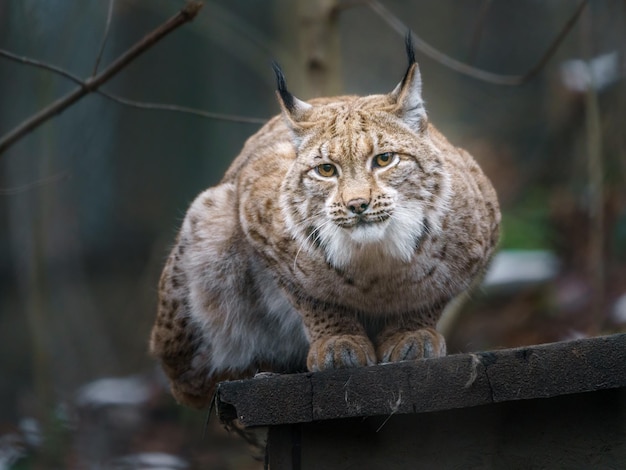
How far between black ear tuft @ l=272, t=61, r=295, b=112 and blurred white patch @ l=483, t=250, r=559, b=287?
576 centimetres

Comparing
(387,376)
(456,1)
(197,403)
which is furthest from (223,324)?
(456,1)

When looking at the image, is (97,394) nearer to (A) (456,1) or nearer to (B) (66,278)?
(B) (66,278)

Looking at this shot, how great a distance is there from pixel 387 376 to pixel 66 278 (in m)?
8.04

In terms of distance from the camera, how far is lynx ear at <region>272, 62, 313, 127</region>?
4.48 metres

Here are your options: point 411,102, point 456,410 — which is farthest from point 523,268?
point 456,410

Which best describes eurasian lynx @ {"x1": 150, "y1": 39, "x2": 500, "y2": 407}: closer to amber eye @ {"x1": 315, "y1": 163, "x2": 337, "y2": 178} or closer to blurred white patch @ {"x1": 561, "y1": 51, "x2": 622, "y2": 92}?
amber eye @ {"x1": 315, "y1": 163, "x2": 337, "y2": 178}

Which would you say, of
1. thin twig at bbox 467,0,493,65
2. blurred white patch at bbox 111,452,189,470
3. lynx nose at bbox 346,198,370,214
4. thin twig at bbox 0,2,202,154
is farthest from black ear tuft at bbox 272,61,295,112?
blurred white patch at bbox 111,452,189,470

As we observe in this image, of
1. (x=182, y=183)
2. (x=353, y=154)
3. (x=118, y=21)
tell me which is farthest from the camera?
(x=182, y=183)

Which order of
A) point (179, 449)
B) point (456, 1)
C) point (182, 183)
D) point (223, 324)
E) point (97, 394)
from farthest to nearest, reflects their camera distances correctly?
point (456, 1) < point (182, 183) < point (97, 394) < point (179, 449) < point (223, 324)

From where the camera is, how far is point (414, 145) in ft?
14.2

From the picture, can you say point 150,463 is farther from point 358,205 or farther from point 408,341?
point 358,205

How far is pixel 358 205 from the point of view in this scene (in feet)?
12.8

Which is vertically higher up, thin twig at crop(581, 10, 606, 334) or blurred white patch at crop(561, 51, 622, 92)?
blurred white patch at crop(561, 51, 622, 92)

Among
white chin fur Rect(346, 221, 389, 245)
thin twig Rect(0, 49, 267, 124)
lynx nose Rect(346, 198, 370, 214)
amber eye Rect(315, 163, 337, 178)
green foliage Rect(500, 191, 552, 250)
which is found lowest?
white chin fur Rect(346, 221, 389, 245)
